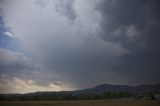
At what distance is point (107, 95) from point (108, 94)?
55.1 inches

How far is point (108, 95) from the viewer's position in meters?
87.6

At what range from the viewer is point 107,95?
287ft

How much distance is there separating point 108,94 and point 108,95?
1.33m

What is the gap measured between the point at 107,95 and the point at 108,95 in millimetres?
330

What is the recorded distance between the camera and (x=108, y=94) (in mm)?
88938
